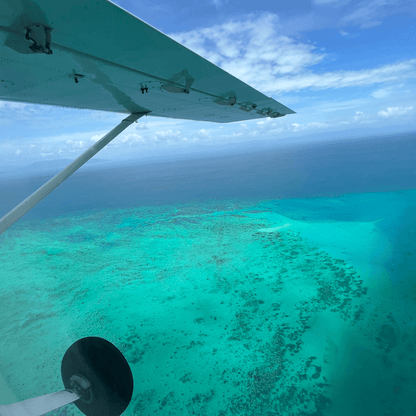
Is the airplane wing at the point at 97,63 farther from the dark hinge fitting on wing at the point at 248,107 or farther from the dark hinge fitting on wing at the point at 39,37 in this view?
the dark hinge fitting on wing at the point at 248,107

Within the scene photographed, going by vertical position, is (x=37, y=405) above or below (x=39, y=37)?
below

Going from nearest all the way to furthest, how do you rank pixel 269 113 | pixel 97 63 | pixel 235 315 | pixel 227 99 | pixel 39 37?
pixel 39 37
pixel 97 63
pixel 227 99
pixel 269 113
pixel 235 315

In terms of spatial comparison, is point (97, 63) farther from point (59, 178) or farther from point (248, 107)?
point (248, 107)

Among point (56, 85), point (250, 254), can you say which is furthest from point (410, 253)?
point (56, 85)

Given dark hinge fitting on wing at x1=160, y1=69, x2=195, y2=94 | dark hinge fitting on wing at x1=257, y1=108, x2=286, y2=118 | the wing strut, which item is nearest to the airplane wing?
dark hinge fitting on wing at x1=160, y1=69, x2=195, y2=94

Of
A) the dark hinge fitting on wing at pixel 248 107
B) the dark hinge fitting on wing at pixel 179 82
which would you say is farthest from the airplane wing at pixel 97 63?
the dark hinge fitting on wing at pixel 248 107

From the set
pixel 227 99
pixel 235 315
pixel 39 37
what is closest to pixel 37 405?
pixel 39 37

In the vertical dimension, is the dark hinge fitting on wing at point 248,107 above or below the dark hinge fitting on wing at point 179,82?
above
